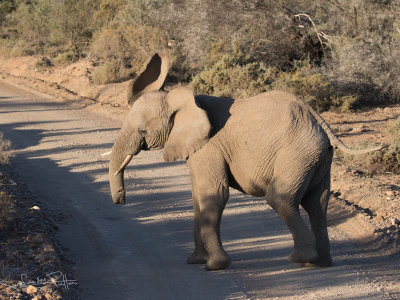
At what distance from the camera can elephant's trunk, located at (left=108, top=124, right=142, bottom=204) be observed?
21.4ft

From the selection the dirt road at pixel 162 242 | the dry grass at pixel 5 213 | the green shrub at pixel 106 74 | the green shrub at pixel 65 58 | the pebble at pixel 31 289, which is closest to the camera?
the pebble at pixel 31 289

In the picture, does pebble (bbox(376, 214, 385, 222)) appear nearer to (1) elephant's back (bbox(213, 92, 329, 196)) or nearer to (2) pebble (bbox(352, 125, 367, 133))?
(1) elephant's back (bbox(213, 92, 329, 196))

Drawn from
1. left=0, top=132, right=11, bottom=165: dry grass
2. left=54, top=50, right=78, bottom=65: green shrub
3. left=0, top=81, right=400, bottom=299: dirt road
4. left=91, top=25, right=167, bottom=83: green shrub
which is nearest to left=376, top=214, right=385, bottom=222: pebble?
left=0, top=81, right=400, bottom=299: dirt road

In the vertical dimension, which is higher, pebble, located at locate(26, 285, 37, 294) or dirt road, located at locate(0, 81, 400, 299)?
pebble, located at locate(26, 285, 37, 294)

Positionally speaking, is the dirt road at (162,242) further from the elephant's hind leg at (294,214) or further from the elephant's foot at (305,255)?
the elephant's hind leg at (294,214)

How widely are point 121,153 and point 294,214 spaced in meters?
1.95

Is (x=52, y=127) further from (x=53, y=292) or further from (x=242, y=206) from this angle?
(x=53, y=292)

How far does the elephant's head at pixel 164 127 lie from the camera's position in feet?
20.5

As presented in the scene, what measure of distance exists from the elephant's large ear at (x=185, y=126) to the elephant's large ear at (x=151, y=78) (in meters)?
0.44

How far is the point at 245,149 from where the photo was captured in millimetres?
6305

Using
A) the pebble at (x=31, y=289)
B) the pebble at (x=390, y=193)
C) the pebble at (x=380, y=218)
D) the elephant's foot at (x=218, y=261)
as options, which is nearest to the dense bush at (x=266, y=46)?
the pebble at (x=390, y=193)

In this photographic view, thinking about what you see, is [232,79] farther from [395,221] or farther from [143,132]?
[143,132]

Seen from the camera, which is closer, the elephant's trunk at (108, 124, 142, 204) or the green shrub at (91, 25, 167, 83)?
the elephant's trunk at (108, 124, 142, 204)
